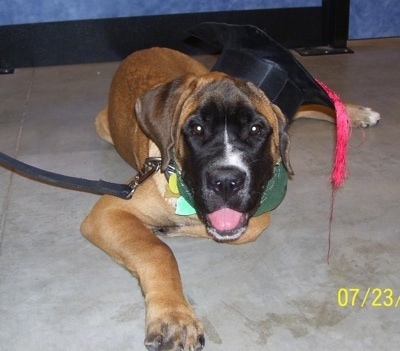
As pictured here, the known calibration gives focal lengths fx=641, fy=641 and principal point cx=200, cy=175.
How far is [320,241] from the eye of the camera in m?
3.34

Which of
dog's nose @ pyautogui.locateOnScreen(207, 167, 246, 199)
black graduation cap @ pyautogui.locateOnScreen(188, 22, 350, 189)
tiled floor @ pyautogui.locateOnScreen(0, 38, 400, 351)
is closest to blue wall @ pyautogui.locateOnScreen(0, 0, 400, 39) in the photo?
tiled floor @ pyautogui.locateOnScreen(0, 38, 400, 351)

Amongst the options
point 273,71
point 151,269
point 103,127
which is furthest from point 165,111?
point 103,127

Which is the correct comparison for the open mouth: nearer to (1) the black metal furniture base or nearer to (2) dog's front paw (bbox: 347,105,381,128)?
(2) dog's front paw (bbox: 347,105,381,128)

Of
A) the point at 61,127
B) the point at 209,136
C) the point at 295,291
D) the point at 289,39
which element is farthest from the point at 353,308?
the point at 289,39

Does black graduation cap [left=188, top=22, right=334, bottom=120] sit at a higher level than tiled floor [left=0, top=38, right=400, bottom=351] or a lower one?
higher

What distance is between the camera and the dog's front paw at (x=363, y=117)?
4.86 metres

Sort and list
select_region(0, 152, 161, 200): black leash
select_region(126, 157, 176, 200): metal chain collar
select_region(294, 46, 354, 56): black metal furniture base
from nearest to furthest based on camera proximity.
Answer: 1. select_region(0, 152, 161, 200): black leash
2. select_region(126, 157, 176, 200): metal chain collar
3. select_region(294, 46, 354, 56): black metal furniture base

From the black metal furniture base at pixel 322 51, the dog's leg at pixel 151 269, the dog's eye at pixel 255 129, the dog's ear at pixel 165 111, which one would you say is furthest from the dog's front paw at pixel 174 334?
the black metal furniture base at pixel 322 51

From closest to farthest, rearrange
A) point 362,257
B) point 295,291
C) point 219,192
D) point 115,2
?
point 219,192 → point 295,291 → point 362,257 → point 115,2

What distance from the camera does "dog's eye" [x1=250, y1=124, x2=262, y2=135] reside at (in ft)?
9.16

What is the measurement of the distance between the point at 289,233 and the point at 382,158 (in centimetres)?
124

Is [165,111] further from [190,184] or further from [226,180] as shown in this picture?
[226,180]

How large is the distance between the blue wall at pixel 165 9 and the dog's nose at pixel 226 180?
506 cm

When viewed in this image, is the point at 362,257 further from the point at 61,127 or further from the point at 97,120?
the point at 61,127
